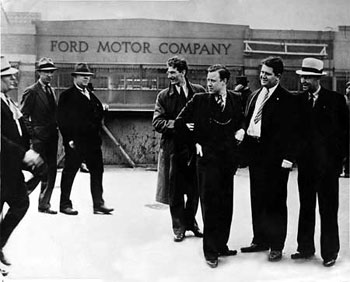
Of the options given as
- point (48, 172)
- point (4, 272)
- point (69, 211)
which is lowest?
point (4, 272)

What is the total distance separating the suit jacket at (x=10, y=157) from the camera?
3.05 metres

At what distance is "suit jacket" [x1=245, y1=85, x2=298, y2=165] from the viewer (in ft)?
10.0

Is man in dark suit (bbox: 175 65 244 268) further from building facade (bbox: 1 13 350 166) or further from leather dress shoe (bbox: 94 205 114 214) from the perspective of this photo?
leather dress shoe (bbox: 94 205 114 214)

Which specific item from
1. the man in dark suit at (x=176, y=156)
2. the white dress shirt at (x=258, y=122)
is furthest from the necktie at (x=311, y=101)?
the man in dark suit at (x=176, y=156)

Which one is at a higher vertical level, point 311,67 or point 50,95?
point 311,67

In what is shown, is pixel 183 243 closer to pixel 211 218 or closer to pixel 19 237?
pixel 211 218

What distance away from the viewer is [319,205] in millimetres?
3125

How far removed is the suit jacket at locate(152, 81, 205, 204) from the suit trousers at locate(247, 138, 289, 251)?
1.53 feet

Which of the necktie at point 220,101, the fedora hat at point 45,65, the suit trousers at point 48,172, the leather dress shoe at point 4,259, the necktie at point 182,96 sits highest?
the fedora hat at point 45,65

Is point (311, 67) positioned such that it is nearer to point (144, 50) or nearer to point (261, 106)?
point (261, 106)

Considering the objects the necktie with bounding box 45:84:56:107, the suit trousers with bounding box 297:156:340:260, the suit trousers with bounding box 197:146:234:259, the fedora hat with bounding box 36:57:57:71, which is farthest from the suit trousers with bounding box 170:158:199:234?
the fedora hat with bounding box 36:57:57:71

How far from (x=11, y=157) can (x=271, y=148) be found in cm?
169

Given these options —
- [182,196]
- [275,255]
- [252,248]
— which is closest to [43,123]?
[182,196]

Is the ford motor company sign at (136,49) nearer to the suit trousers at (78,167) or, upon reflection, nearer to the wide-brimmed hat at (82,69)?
the wide-brimmed hat at (82,69)
